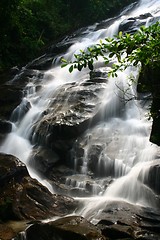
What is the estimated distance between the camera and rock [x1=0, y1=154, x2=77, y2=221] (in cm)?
728

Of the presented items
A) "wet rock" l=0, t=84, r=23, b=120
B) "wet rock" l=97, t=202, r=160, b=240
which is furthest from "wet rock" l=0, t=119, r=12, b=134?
"wet rock" l=97, t=202, r=160, b=240

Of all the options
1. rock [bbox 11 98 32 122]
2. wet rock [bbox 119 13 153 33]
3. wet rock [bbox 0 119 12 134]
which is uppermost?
wet rock [bbox 119 13 153 33]

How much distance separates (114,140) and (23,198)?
12.2 ft

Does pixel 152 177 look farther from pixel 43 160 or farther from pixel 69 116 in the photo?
pixel 69 116

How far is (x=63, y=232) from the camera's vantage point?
5895mm

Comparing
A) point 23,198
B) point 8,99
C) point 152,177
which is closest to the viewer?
point 23,198

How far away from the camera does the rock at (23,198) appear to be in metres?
7.28

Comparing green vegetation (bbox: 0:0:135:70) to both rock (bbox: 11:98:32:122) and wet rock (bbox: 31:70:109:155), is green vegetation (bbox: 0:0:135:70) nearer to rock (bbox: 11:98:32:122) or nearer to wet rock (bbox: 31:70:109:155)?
rock (bbox: 11:98:32:122)

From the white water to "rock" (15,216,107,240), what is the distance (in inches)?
46.6

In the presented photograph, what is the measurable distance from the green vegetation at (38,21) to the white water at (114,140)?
3061 mm

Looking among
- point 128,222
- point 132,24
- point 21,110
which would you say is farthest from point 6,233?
point 132,24

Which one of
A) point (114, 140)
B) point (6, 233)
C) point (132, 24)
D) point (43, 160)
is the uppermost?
point (132, 24)

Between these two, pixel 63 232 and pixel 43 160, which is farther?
pixel 43 160

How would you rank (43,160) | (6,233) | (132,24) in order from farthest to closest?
(132,24) → (43,160) → (6,233)
